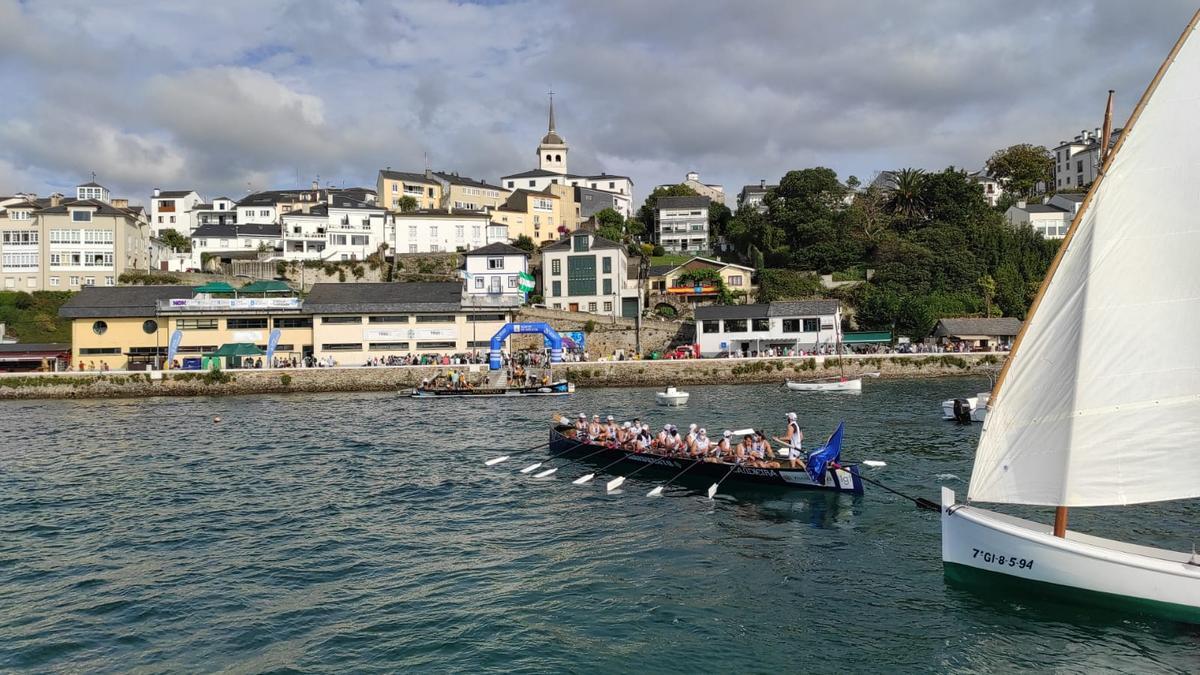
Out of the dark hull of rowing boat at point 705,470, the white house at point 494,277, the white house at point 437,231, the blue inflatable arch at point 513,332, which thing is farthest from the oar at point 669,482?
the white house at point 437,231

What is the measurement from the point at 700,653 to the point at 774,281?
80133mm

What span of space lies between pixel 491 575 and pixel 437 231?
92229mm

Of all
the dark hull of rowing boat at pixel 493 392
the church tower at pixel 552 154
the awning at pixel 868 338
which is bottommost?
the dark hull of rowing boat at pixel 493 392

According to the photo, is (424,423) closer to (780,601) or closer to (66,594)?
(66,594)

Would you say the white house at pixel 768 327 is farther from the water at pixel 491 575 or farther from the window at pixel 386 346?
the water at pixel 491 575

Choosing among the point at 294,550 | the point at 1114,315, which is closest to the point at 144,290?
the point at 294,550

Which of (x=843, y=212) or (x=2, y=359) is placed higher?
(x=843, y=212)

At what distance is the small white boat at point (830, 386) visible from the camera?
60.1 metres

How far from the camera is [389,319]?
7562 cm

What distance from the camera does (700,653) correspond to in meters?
15.1

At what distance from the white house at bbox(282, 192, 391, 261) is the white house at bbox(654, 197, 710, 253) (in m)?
42.8

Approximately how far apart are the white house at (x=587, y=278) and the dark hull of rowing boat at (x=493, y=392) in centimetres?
3129

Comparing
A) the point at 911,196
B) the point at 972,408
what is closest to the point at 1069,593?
the point at 972,408

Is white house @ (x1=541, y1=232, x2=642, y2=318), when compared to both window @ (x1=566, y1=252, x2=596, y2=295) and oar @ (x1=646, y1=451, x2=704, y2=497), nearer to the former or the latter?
window @ (x1=566, y1=252, x2=596, y2=295)
